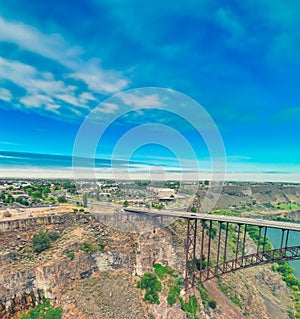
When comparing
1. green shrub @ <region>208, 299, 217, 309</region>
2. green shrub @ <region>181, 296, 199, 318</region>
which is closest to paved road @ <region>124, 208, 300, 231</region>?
green shrub @ <region>181, 296, 199, 318</region>

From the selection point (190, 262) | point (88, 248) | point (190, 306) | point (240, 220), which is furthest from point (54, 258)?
point (240, 220)

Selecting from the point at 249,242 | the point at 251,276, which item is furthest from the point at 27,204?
the point at 249,242

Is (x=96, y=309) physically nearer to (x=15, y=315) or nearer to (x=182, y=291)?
(x=15, y=315)

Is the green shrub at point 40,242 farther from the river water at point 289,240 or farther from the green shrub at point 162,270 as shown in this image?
the river water at point 289,240

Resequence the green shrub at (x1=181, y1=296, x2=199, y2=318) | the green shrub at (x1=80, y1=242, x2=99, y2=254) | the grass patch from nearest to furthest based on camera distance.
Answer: the grass patch → the green shrub at (x1=181, y1=296, x2=199, y2=318) → the green shrub at (x1=80, y1=242, x2=99, y2=254)

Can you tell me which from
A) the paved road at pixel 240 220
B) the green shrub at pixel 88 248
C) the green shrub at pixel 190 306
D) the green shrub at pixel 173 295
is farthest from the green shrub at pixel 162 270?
the green shrub at pixel 88 248

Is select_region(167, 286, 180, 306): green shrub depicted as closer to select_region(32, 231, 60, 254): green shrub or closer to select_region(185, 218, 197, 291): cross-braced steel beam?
select_region(185, 218, 197, 291): cross-braced steel beam
